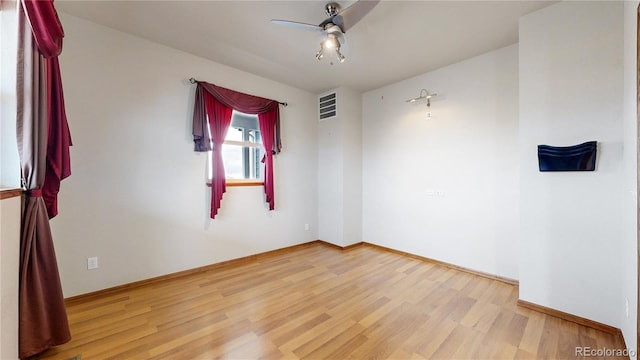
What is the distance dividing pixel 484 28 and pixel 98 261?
4589 mm

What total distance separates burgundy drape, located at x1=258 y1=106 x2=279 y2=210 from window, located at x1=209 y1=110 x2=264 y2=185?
0.33ft

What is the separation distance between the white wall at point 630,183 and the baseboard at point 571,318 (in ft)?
0.30

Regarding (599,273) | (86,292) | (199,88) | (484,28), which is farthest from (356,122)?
(86,292)

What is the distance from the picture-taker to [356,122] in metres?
4.35

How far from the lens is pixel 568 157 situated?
6.69ft

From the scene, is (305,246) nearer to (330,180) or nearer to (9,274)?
(330,180)

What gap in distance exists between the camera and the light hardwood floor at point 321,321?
1.73 m

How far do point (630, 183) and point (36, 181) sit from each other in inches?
157

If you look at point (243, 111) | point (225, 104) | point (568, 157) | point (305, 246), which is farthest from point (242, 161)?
point (568, 157)

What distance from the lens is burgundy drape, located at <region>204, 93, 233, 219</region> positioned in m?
3.16

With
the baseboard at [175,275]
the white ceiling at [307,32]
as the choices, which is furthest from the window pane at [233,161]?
the baseboard at [175,275]

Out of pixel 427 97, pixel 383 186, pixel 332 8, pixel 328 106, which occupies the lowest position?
pixel 383 186

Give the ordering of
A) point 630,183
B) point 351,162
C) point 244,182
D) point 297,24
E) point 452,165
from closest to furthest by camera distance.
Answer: point 630,183, point 297,24, point 452,165, point 244,182, point 351,162

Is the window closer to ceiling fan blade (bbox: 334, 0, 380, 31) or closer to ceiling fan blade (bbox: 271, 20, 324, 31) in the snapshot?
ceiling fan blade (bbox: 271, 20, 324, 31)
